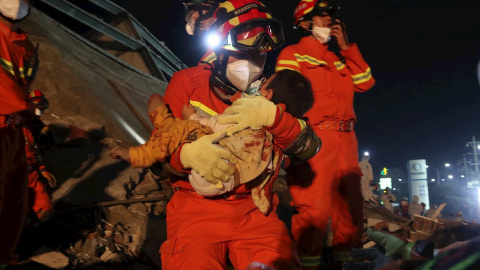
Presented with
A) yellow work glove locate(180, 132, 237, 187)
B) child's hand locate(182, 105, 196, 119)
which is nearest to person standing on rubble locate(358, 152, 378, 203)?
child's hand locate(182, 105, 196, 119)

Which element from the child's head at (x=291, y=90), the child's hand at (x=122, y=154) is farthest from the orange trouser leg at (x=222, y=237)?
the child's head at (x=291, y=90)

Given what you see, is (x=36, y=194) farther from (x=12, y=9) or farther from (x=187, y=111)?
(x=187, y=111)

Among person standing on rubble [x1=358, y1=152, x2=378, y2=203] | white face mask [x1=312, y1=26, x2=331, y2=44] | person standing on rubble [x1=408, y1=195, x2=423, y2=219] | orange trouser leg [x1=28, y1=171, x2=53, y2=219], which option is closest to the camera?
orange trouser leg [x1=28, y1=171, x2=53, y2=219]

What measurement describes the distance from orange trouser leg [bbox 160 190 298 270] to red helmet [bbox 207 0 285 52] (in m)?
0.82

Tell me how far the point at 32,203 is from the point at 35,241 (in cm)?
72

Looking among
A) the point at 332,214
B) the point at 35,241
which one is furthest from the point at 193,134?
the point at 35,241

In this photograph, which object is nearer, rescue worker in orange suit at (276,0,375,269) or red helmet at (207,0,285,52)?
red helmet at (207,0,285,52)

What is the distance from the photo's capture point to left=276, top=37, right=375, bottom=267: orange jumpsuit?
10.8ft

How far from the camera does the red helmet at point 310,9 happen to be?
11.6ft

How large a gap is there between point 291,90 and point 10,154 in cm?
204

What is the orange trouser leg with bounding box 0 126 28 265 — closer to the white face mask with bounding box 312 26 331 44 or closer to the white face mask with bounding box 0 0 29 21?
the white face mask with bounding box 0 0 29 21

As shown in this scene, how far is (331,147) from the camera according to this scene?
3.43 metres

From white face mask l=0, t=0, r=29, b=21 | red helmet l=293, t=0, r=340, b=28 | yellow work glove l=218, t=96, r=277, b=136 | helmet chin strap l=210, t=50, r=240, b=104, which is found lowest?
yellow work glove l=218, t=96, r=277, b=136

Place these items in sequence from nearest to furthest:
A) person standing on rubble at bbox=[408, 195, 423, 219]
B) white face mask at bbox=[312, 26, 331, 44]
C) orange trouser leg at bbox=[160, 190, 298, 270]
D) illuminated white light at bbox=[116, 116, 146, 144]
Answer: orange trouser leg at bbox=[160, 190, 298, 270], white face mask at bbox=[312, 26, 331, 44], illuminated white light at bbox=[116, 116, 146, 144], person standing on rubble at bbox=[408, 195, 423, 219]
